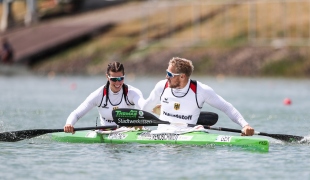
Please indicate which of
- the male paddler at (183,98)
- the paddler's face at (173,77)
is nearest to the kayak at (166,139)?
the male paddler at (183,98)

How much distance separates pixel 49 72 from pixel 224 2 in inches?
483

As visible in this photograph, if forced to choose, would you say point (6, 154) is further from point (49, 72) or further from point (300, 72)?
point (49, 72)

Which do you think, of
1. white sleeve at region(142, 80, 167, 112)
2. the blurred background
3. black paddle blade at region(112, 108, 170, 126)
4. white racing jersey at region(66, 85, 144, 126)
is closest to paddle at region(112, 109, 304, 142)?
black paddle blade at region(112, 108, 170, 126)

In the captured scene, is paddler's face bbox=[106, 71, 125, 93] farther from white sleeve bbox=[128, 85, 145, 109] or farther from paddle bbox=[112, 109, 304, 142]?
paddle bbox=[112, 109, 304, 142]

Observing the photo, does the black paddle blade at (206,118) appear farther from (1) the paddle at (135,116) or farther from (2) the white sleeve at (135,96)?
(2) the white sleeve at (135,96)

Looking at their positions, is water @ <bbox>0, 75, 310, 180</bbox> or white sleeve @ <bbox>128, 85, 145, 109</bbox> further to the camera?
white sleeve @ <bbox>128, 85, 145, 109</bbox>

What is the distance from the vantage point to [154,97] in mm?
17812

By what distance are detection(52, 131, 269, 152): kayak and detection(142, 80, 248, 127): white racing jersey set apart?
14.0 inches

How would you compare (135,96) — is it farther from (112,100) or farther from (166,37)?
(166,37)

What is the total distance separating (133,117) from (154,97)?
2.15 ft

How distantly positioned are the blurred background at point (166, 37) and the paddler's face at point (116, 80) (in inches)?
1271

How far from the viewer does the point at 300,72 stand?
4994 centimetres

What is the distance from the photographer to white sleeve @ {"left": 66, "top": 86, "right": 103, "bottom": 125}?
59.1 feet

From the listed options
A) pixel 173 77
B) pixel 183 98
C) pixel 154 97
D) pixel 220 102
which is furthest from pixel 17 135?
pixel 220 102
